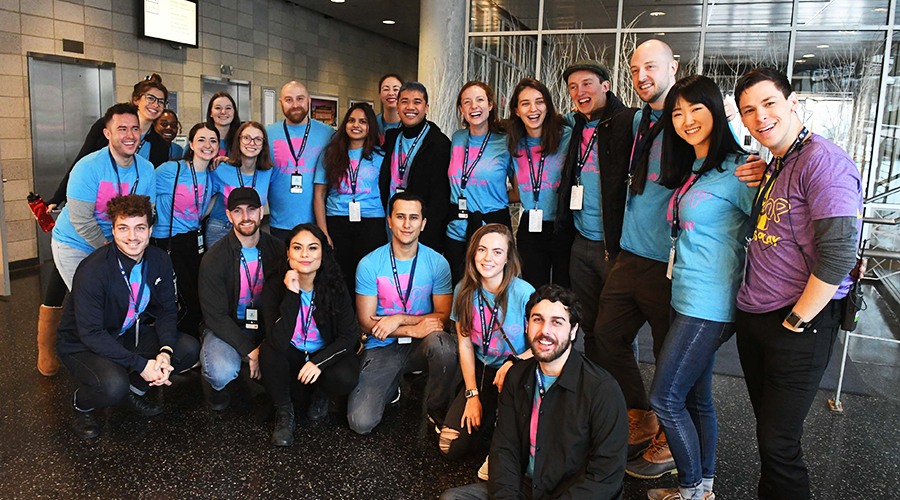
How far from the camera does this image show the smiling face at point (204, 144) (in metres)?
3.88

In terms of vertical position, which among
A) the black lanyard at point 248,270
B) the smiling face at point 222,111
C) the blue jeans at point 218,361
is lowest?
the blue jeans at point 218,361

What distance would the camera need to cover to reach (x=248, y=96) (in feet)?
32.4

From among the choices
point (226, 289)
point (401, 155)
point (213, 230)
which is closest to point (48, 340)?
point (213, 230)

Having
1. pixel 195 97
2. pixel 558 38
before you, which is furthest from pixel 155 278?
pixel 195 97

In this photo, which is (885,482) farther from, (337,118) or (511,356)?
(337,118)

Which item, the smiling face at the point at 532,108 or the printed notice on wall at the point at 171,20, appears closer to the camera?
the smiling face at the point at 532,108

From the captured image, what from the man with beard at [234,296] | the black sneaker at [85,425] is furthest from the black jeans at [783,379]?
the black sneaker at [85,425]

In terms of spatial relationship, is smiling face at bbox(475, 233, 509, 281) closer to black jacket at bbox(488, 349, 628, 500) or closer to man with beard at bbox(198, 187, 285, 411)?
black jacket at bbox(488, 349, 628, 500)

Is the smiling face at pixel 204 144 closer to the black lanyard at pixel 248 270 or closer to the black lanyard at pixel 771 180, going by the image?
the black lanyard at pixel 248 270

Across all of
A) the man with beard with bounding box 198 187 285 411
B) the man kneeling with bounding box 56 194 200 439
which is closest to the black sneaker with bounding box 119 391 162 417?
the man kneeling with bounding box 56 194 200 439

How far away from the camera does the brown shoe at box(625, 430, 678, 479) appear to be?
9.12 feet

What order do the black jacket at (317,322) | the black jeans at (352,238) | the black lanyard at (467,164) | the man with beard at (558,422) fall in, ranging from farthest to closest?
1. the black jeans at (352,238)
2. the black lanyard at (467,164)
3. the black jacket at (317,322)
4. the man with beard at (558,422)

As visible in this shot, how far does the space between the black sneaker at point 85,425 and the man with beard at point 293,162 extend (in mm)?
1576

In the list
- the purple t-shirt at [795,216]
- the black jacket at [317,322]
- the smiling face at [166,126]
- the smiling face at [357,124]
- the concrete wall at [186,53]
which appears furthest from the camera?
the concrete wall at [186,53]
